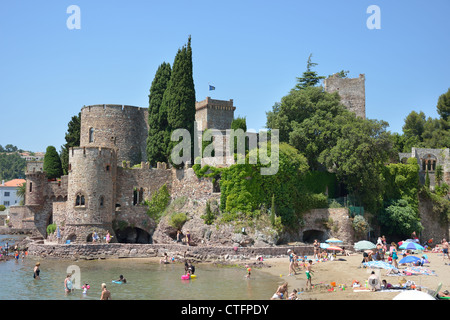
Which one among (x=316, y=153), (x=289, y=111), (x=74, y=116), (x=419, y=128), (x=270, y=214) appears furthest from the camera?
(x=419, y=128)

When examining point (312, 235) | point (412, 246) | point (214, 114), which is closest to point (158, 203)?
point (312, 235)

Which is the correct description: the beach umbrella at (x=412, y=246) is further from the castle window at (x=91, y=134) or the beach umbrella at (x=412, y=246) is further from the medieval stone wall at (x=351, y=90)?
the medieval stone wall at (x=351, y=90)

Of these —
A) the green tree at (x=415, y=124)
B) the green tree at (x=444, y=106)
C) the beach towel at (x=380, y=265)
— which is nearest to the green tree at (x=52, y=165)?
the beach towel at (x=380, y=265)

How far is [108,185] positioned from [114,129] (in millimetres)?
10431

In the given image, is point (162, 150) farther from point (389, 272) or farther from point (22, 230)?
point (22, 230)

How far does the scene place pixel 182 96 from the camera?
154 ft

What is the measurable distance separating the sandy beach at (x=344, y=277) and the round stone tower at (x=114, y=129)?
22.8 meters

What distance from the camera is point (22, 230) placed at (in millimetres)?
75500

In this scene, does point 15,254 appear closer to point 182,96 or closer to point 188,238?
point 188,238

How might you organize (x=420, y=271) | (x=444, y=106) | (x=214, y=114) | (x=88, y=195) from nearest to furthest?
(x=420, y=271) < (x=88, y=195) < (x=214, y=114) < (x=444, y=106)

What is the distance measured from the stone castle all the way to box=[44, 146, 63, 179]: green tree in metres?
2.57
